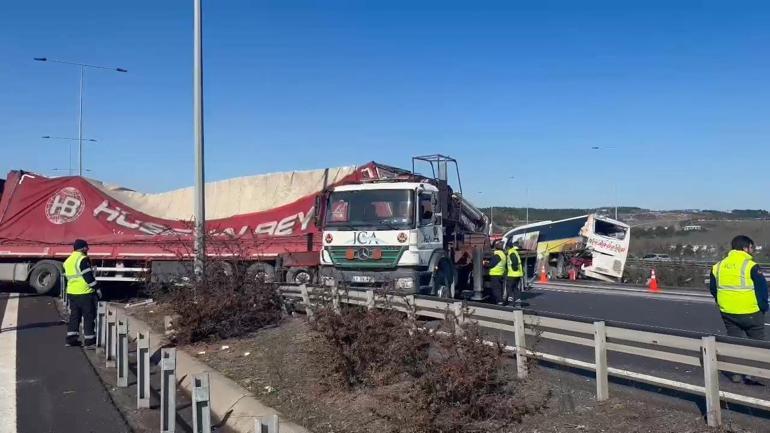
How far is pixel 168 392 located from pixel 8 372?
4437 millimetres

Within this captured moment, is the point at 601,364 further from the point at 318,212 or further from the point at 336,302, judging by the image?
the point at 318,212

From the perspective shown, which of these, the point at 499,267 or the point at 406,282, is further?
the point at 499,267

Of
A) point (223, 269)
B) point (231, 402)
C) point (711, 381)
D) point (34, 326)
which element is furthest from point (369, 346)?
point (34, 326)

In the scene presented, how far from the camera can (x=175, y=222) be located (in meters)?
21.2

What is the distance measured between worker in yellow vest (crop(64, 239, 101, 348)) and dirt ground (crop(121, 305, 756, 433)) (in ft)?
9.03

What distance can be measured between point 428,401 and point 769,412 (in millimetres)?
2941

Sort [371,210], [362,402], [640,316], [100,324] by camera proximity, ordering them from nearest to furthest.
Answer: [362,402] → [100,324] → [371,210] → [640,316]

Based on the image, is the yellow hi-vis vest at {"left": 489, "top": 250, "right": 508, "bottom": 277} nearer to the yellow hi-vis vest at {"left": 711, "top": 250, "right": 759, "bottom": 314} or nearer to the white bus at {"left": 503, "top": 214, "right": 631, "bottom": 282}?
the yellow hi-vis vest at {"left": 711, "top": 250, "right": 759, "bottom": 314}

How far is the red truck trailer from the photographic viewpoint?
64.3 feet

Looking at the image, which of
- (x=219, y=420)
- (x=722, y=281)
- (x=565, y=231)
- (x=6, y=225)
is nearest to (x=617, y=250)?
(x=565, y=231)

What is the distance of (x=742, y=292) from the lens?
8.30 m

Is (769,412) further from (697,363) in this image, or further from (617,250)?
(617,250)

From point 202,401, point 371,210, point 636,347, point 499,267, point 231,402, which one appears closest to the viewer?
point 202,401

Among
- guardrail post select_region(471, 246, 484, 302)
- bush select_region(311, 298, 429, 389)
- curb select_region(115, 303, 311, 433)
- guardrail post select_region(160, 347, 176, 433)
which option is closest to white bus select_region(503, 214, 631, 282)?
guardrail post select_region(471, 246, 484, 302)
